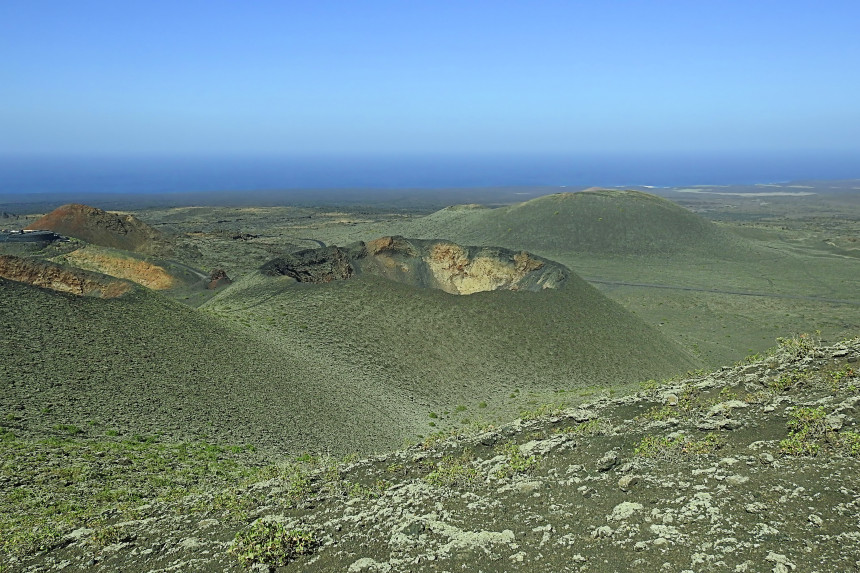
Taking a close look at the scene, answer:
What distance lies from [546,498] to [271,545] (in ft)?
13.5

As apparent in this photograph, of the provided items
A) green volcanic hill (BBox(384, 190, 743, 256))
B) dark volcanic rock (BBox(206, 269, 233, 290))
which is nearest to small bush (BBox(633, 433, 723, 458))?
dark volcanic rock (BBox(206, 269, 233, 290))

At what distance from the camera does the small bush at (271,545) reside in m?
9.26

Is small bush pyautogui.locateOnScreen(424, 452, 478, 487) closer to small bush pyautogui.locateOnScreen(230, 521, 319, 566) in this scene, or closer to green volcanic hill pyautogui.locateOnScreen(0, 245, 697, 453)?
small bush pyautogui.locateOnScreen(230, 521, 319, 566)

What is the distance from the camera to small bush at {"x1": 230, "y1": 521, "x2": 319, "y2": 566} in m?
9.26

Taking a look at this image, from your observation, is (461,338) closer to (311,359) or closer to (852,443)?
(311,359)

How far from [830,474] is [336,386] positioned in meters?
17.3

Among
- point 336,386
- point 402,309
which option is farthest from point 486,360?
point 336,386

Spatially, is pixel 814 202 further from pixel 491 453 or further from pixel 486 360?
pixel 491 453

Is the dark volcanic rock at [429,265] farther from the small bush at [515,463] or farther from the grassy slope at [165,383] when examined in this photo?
the small bush at [515,463]

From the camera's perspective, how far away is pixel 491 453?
43.9ft

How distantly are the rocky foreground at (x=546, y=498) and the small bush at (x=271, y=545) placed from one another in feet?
0.09

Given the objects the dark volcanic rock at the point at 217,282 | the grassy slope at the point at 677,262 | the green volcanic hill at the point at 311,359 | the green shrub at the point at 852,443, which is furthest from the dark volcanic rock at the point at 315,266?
the green shrub at the point at 852,443

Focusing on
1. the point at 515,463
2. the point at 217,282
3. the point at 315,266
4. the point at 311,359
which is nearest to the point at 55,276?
the point at 311,359

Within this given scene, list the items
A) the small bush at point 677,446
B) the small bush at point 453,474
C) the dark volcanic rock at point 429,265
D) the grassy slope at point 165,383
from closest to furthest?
the small bush at point 677,446, the small bush at point 453,474, the grassy slope at point 165,383, the dark volcanic rock at point 429,265
